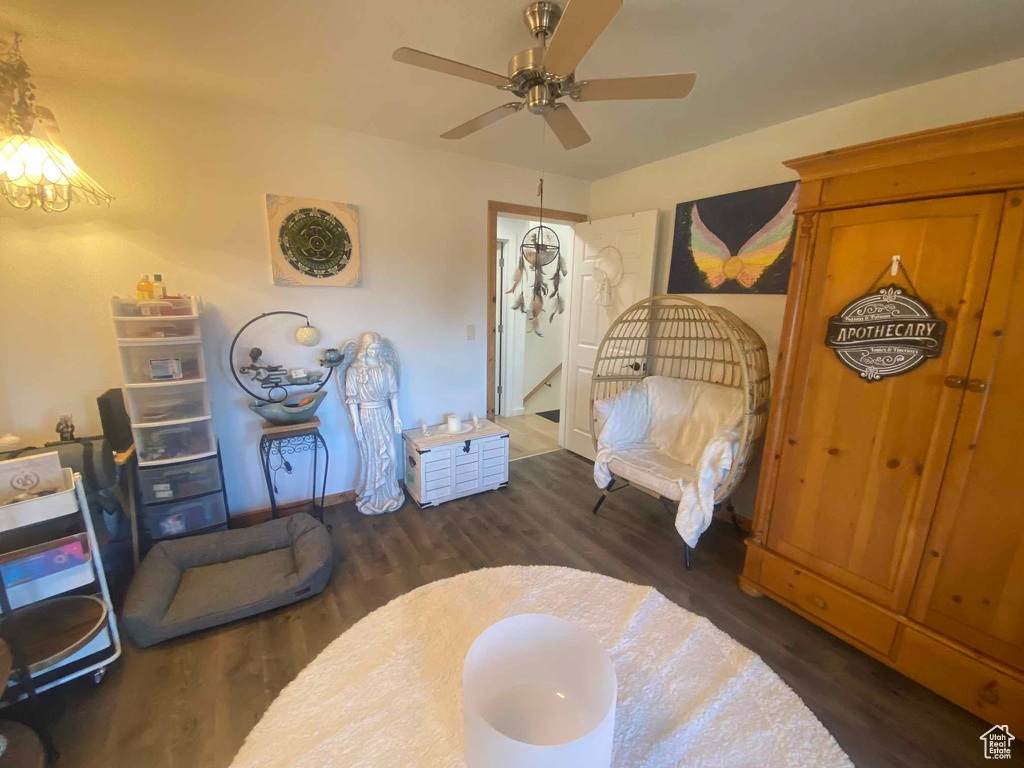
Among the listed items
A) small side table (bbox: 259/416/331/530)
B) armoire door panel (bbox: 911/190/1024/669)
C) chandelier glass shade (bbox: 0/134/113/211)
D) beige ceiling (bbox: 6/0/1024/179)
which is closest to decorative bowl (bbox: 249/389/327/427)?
small side table (bbox: 259/416/331/530)

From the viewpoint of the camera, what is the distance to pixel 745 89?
195 cm

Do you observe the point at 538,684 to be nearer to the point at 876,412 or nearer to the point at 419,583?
the point at 419,583

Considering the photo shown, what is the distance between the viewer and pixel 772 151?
2.38 metres

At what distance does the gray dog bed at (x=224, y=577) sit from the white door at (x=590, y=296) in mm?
2257

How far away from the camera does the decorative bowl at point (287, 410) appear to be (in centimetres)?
229

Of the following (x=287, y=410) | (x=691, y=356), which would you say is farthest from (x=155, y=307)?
(x=691, y=356)

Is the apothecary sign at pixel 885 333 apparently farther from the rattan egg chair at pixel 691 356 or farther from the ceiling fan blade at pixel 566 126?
the ceiling fan blade at pixel 566 126

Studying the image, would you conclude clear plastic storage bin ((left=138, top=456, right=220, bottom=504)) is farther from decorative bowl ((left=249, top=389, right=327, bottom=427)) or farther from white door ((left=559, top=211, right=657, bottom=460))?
white door ((left=559, top=211, right=657, bottom=460))

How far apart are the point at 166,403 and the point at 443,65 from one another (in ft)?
6.79

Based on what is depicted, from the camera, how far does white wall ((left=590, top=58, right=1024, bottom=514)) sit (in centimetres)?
175

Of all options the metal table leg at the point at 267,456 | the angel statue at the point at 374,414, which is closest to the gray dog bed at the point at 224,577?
the metal table leg at the point at 267,456

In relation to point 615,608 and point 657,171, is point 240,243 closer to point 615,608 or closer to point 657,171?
point 615,608

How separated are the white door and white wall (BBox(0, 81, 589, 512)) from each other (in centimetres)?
74

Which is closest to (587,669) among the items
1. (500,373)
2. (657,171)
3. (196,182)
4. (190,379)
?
(190,379)
